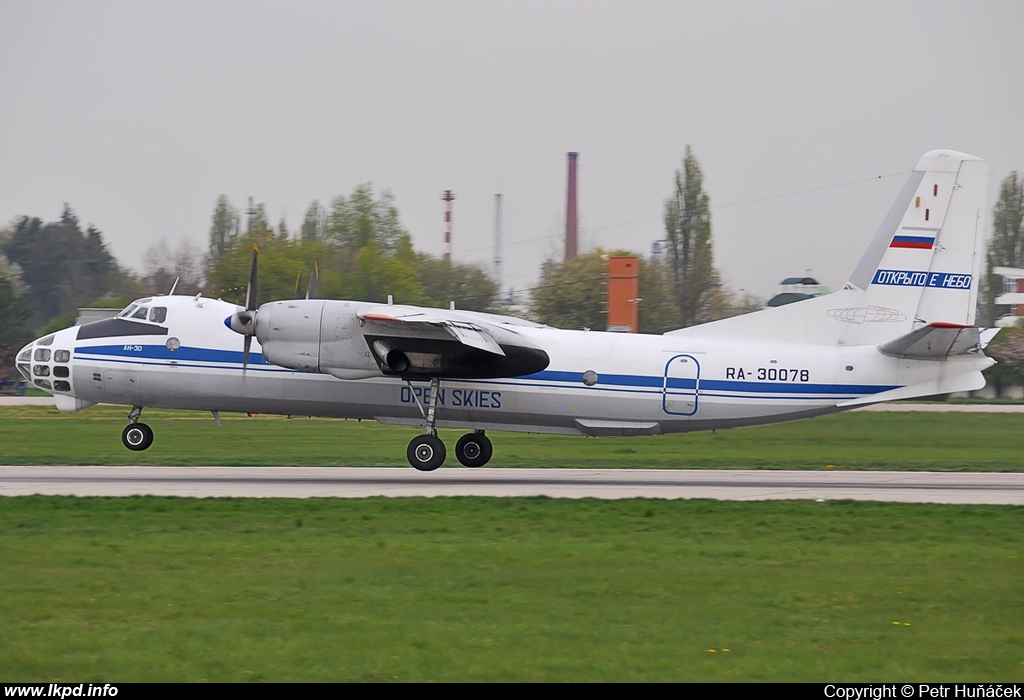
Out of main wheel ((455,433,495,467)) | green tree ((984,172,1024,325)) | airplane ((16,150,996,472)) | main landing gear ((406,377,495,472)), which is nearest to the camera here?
airplane ((16,150,996,472))

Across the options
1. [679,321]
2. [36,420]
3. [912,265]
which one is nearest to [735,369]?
[912,265]

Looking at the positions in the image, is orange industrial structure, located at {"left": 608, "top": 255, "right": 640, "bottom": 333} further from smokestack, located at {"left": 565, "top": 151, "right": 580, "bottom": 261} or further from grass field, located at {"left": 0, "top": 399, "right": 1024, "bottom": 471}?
smokestack, located at {"left": 565, "top": 151, "right": 580, "bottom": 261}

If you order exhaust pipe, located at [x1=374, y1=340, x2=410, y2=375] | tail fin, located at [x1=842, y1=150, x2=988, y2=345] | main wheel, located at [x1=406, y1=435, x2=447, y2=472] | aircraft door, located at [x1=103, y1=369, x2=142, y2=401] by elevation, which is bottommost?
main wheel, located at [x1=406, y1=435, x2=447, y2=472]

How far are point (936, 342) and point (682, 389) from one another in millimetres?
4719

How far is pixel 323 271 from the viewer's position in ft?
164

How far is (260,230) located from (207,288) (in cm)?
1217

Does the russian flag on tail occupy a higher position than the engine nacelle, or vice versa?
the russian flag on tail

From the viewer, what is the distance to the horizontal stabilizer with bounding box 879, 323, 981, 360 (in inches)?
741

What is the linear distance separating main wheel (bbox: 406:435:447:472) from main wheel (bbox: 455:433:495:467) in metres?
1.54

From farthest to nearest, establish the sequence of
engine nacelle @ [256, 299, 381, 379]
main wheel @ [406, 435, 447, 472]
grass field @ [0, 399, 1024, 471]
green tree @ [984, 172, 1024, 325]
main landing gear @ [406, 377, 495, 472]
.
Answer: green tree @ [984, 172, 1024, 325] → grass field @ [0, 399, 1024, 471] → main wheel @ [406, 435, 447, 472] → main landing gear @ [406, 377, 495, 472] → engine nacelle @ [256, 299, 381, 379]

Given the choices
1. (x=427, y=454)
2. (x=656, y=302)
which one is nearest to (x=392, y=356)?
(x=427, y=454)

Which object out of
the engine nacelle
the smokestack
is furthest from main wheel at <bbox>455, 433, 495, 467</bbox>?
the smokestack

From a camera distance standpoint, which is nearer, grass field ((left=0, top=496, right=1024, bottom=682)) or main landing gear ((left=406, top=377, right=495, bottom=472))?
grass field ((left=0, top=496, right=1024, bottom=682))

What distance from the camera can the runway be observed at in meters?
18.0
